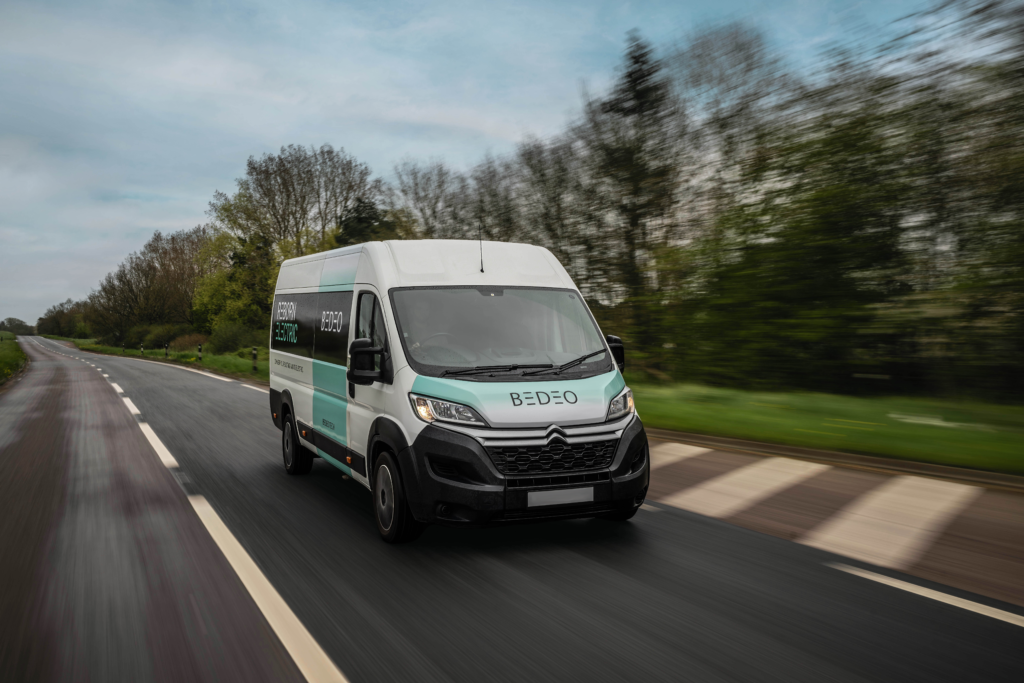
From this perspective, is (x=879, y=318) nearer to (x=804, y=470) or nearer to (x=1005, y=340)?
(x=1005, y=340)

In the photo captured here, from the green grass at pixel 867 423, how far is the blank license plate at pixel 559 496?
474cm

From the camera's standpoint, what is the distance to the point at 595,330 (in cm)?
598

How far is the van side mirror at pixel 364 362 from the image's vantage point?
529cm

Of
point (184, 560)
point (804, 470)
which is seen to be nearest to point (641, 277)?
point (804, 470)

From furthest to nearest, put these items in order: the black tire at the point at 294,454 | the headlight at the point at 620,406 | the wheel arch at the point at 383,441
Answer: the black tire at the point at 294,454 → the headlight at the point at 620,406 → the wheel arch at the point at 383,441

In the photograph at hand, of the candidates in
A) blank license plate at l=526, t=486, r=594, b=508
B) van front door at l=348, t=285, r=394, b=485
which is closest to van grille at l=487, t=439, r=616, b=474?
blank license plate at l=526, t=486, r=594, b=508

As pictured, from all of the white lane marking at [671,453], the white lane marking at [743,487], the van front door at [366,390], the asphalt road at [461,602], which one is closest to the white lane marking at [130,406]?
the asphalt road at [461,602]

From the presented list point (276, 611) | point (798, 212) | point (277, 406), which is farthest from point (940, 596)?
point (798, 212)

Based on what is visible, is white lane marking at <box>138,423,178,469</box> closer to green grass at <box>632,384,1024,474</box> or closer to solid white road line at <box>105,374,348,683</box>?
solid white road line at <box>105,374,348,683</box>

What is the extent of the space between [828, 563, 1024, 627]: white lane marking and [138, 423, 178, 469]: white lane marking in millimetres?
6972

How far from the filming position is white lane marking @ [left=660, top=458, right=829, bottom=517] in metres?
6.38

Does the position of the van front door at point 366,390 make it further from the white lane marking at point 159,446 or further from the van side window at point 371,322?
the white lane marking at point 159,446

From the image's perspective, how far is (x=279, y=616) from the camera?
3.88 m

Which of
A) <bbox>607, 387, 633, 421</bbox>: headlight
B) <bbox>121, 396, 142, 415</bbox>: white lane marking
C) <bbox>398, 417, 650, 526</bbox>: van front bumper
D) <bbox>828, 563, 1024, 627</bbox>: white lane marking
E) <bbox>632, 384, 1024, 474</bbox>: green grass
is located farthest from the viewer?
<bbox>121, 396, 142, 415</bbox>: white lane marking
